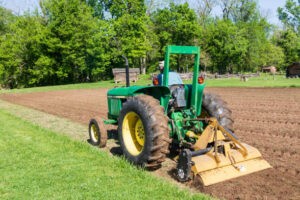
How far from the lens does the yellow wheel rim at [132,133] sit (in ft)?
14.8

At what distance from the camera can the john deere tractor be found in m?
3.71

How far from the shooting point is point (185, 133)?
177 inches

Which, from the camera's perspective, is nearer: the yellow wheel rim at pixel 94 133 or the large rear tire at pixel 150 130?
the large rear tire at pixel 150 130

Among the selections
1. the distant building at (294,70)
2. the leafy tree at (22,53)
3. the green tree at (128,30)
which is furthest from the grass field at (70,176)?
the distant building at (294,70)

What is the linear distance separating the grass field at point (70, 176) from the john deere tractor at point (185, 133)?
1.14 feet

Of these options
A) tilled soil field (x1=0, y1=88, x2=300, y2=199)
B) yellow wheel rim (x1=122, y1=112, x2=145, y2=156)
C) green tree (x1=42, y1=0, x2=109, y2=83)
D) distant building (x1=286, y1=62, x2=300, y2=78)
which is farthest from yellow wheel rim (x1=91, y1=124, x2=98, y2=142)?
distant building (x1=286, y1=62, x2=300, y2=78)

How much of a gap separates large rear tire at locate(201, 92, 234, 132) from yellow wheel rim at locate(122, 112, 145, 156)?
1448mm

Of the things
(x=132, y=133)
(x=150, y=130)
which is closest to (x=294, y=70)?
(x=132, y=133)

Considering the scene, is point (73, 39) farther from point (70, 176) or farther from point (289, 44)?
point (289, 44)

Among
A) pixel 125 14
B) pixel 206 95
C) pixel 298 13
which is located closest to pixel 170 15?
pixel 125 14

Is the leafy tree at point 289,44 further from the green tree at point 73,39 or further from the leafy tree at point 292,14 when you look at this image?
the green tree at point 73,39

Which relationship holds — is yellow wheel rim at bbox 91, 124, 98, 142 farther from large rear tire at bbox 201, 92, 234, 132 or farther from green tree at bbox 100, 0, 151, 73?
green tree at bbox 100, 0, 151, 73

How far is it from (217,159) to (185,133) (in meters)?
0.91

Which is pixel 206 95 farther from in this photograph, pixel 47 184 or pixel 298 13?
pixel 298 13
